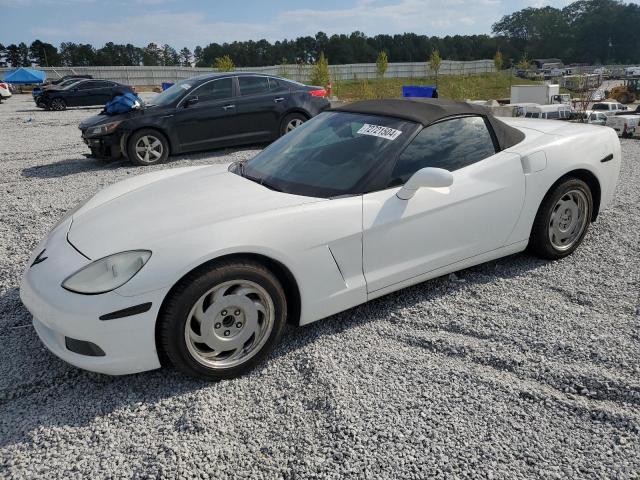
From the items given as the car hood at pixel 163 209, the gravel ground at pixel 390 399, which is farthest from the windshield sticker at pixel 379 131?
the gravel ground at pixel 390 399

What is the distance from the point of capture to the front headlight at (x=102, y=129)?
318 inches

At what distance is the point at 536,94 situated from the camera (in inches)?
1265

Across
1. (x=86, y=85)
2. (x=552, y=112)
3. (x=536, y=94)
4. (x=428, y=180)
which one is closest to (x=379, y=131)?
(x=428, y=180)

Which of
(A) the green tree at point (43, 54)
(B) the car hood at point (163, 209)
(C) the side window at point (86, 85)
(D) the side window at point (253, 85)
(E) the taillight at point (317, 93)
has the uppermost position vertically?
(A) the green tree at point (43, 54)

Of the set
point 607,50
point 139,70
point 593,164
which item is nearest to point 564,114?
point 593,164

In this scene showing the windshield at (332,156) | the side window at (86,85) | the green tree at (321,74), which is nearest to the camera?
the windshield at (332,156)

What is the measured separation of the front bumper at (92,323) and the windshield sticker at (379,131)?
5.60 feet

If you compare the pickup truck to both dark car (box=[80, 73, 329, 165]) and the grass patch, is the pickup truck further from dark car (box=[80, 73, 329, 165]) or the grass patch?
dark car (box=[80, 73, 329, 165])

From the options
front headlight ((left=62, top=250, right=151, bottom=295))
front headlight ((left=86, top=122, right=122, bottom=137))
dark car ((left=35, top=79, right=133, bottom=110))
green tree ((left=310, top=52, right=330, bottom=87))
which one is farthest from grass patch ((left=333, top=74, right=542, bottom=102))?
front headlight ((left=62, top=250, right=151, bottom=295))

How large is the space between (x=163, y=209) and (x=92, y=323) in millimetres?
809

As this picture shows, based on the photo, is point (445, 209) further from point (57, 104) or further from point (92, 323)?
point (57, 104)

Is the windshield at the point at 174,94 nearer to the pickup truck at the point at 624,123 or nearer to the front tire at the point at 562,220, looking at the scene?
the front tire at the point at 562,220

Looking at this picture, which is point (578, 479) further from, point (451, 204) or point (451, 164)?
point (451, 164)

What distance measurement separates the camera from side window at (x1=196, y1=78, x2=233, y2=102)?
8.66 meters
